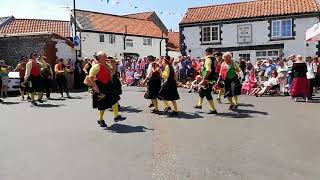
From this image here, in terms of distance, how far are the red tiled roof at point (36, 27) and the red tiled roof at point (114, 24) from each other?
2060 mm

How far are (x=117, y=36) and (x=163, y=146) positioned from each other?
41.5 metres

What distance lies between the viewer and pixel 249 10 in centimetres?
3522

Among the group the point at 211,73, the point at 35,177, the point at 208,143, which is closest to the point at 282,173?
the point at 208,143

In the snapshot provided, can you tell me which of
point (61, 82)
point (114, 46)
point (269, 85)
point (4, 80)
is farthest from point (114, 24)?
point (269, 85)

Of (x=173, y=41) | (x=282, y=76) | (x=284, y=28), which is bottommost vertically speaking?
(x=282, y=76)

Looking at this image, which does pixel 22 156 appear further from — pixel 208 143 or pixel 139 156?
pixel 208 143

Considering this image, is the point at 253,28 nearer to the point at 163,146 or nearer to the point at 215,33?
the point at 215,33

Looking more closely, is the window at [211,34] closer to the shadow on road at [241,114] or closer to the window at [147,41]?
the window at [147,41]

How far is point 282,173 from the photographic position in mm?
6211

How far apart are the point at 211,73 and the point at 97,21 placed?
37.0m

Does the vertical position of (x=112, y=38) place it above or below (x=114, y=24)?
below

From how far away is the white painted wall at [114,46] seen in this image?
148 ft

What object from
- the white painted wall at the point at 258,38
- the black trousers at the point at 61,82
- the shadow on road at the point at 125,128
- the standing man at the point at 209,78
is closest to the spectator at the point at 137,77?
the black trousers at the point at 61,82

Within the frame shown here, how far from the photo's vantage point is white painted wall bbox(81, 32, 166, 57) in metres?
45.1
